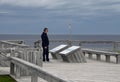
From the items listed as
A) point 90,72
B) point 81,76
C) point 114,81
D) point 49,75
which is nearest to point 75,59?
point 90,72

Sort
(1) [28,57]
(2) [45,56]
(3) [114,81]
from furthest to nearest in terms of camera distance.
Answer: (2) [45,56] < (1) [28,57] < (3) [114,81]

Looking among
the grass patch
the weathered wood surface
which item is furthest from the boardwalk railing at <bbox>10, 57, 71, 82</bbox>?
the weathered wood surface

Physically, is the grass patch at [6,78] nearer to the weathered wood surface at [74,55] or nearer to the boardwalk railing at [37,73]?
the boardwalk railing at [37,73]

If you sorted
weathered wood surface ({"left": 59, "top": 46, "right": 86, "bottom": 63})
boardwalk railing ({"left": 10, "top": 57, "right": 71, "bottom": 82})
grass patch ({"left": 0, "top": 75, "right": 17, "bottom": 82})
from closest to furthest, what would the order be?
1. boardwalk railing ({"left": 10, "top": 57, "right": 71, "bottom": 82})
2. grass patch ({"left": 0, "top": 75, "right": 17, "bottom": 82})
3. weathered wood surface ({"left": 59, "top": 46, "right": 86, "bottom": 63})

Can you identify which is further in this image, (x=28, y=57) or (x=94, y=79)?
(x=28, y=57)

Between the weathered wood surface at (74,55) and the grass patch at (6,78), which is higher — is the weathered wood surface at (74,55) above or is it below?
above

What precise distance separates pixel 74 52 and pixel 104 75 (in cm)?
508

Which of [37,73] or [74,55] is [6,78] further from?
[74,55]

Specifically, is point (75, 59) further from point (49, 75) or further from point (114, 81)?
point (49, 75)

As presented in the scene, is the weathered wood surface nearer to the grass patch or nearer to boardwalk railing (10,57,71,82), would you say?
boardwalk railing (10,57,71,82)

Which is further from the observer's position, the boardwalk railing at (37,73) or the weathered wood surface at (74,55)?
the weathered wood surface at (74,55)

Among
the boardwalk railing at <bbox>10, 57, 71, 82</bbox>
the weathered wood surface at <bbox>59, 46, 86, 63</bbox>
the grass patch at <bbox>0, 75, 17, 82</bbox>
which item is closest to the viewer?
the boardwalk railing at <bbox>10, 57, 71, 82</bbox>

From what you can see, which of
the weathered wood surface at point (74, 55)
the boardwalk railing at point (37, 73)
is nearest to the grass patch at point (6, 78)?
the boardwalk railing at point (37, 73)

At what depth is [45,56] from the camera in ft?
63.7
